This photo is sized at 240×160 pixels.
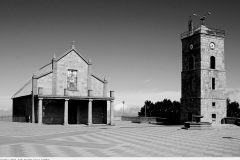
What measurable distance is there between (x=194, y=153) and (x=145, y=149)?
2.77m

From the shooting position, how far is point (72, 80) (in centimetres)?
4341

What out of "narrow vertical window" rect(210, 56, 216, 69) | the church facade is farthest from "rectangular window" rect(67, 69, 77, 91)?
"narrow vertical window" rect(210, 56, 216, 69)

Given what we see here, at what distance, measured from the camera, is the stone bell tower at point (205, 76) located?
45.8 meters

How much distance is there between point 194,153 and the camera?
50.7ft

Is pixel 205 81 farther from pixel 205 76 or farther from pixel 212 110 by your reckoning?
pixel 212 110

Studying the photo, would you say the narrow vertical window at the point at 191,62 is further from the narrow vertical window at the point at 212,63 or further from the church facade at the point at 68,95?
the church facade at the point at 68,95

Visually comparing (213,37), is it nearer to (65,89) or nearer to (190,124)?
(190,124)

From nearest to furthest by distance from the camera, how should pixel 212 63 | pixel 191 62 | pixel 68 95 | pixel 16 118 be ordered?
pixel 68 95 < pixel 16 118 < pixel 212 63 < pixel 191 62

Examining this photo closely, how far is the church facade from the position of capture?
40562mm

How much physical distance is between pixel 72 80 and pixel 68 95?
2651 mm

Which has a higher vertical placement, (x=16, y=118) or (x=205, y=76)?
(x=205, y=76)

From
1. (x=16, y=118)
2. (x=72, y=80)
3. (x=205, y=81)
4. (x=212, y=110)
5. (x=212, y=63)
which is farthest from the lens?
(x=212, y=63)

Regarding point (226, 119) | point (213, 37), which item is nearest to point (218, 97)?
point (226, 119)

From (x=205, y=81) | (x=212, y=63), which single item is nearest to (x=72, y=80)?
(x=205, y=81)
